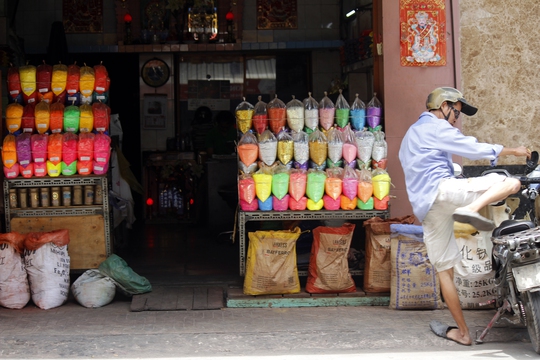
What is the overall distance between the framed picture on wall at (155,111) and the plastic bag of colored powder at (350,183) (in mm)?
6514

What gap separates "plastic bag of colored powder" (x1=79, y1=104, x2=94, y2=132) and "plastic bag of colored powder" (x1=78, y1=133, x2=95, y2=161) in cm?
16

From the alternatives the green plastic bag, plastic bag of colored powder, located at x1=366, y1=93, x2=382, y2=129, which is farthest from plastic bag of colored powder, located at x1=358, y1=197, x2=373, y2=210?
the green plastic bag

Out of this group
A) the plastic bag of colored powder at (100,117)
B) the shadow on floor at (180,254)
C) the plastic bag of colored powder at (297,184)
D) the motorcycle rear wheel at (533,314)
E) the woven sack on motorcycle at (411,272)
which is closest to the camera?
the motorcycle rear wheel at (533,314)

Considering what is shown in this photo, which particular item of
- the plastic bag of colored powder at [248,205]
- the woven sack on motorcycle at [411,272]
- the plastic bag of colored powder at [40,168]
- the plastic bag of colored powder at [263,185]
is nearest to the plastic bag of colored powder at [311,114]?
the plastic bag of colored powder at [263,185]

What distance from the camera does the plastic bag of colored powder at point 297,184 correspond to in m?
6.37

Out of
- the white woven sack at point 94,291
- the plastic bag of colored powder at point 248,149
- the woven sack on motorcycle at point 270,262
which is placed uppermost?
the plastic bag of colored powder at point 248,149

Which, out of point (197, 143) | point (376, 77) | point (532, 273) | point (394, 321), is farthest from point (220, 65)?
point (532, 273)

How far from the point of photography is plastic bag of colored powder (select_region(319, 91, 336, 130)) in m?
6.64

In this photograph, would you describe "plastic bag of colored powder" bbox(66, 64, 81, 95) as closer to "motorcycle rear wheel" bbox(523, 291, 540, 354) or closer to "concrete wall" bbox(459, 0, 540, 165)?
"concrete wall" bbox(459, 0, 540, 165)

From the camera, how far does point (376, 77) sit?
7.11m

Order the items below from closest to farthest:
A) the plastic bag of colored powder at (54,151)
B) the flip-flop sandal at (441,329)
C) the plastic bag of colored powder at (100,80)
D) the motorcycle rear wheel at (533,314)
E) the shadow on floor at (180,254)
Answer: the motorcycle rear wheel at (533,314) → the flip-flop sandal at (441,329) → the plastic bag of colored powder at (54,151) → the plastic bag of colored powder at (100,80) → the shadow on floor at (180,254)

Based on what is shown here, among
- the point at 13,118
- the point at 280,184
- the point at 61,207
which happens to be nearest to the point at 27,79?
the point at 13,118

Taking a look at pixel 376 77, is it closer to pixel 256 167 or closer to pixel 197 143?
pixel 256 167

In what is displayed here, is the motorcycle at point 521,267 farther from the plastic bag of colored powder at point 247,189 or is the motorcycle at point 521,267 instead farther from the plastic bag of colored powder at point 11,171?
the plastic bag of colored powder at point 11,171
